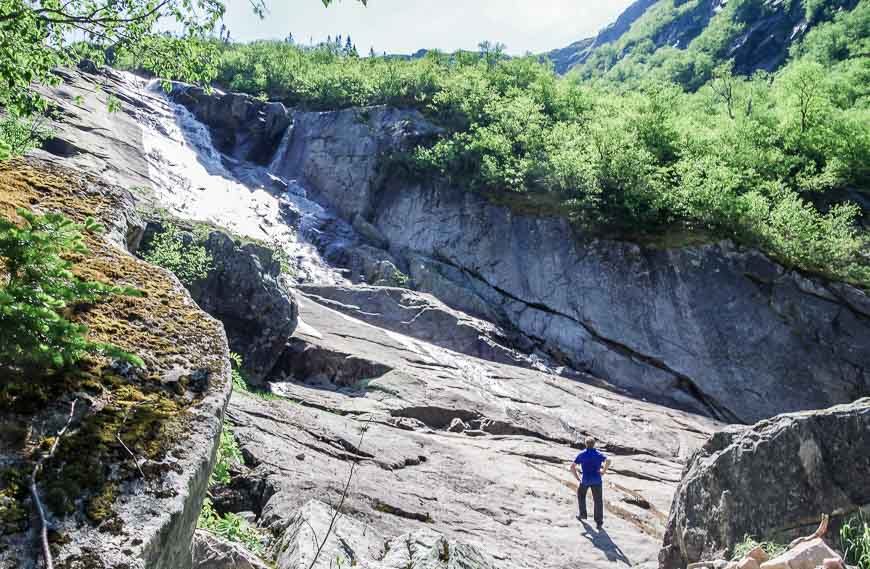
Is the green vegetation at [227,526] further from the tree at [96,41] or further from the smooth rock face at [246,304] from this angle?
the smooth rock face at [246,304]

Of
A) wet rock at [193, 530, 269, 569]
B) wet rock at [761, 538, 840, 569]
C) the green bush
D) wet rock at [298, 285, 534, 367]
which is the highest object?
wet rock at [298, 285, 534, 367]

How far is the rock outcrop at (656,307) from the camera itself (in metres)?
27.1

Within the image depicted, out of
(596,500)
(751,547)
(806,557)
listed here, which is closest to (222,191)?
(596,500)

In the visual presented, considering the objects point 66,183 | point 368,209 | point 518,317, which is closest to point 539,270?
point 518,317

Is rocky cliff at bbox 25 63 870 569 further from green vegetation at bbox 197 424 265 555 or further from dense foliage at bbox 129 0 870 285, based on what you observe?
dense foliage at bbox 129 0 870 285

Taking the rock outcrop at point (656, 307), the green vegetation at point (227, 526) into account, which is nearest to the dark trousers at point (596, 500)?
the green vegetation at point (227, 526)

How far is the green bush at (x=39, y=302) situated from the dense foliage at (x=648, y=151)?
3145cm

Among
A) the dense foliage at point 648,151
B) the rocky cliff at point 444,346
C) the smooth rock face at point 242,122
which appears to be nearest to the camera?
the rocky cliff at point 444,346

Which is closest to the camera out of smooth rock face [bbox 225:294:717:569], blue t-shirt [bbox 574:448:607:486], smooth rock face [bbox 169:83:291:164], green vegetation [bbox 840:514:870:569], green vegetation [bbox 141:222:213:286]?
green vegetation [bbox 840:514:870:569]

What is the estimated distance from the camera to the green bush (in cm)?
335

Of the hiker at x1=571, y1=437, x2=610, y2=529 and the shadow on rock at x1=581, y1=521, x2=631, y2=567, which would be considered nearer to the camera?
the shadow on rock at x1=581, y1=521, x2=631, y2=567

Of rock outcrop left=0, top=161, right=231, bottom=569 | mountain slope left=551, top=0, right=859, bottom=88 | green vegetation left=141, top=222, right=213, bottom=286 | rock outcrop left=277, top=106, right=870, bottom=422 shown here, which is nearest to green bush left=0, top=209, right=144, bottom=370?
rock outcrop left=0, top=161, right=231, bottom=569

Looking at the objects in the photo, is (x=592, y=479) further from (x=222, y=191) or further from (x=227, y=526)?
(x=222, y=191)

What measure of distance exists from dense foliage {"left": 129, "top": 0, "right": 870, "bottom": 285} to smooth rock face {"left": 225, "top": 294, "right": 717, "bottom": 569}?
438 inches
